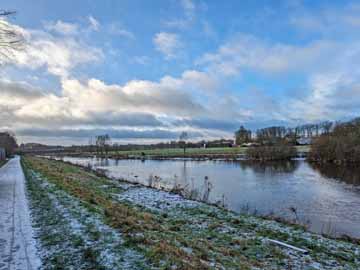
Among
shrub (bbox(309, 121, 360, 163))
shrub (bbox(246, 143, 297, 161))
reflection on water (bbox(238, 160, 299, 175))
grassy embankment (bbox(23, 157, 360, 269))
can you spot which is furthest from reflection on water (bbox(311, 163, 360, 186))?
shrub (bbox(246, 143, 297, 161))

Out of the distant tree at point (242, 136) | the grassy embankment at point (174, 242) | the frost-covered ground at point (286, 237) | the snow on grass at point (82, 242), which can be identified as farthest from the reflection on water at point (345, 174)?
the distant tree at point (242, 136)

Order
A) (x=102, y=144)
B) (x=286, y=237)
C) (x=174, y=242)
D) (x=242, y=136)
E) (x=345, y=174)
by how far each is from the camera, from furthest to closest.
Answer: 1. (x=242, y=136)
2. (x=102, y=144)
3. (x=345, y=174)
4. (x=286, y=237)
5. (x=174, y=242)

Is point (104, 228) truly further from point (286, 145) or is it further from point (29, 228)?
point (286, 145)

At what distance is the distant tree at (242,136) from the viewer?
9781 cm

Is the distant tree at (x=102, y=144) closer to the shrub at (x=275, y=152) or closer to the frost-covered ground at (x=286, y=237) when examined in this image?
the shrub at (x=275, y=152)

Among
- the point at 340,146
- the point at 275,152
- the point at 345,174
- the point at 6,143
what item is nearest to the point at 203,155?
the point at 275,152

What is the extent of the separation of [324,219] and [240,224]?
16.9 ft

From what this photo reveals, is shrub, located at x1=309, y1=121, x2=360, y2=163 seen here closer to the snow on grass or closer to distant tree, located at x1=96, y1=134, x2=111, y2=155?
the snow on grass

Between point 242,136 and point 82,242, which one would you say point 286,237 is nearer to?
point 82,242

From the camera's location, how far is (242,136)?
325 feet

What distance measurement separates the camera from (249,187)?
20.1 metres

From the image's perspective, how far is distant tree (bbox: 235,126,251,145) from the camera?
97812 mm

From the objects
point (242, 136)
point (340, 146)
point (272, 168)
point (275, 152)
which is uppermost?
point (242, 136)

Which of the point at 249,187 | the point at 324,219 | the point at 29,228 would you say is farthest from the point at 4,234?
the point at 249,187
